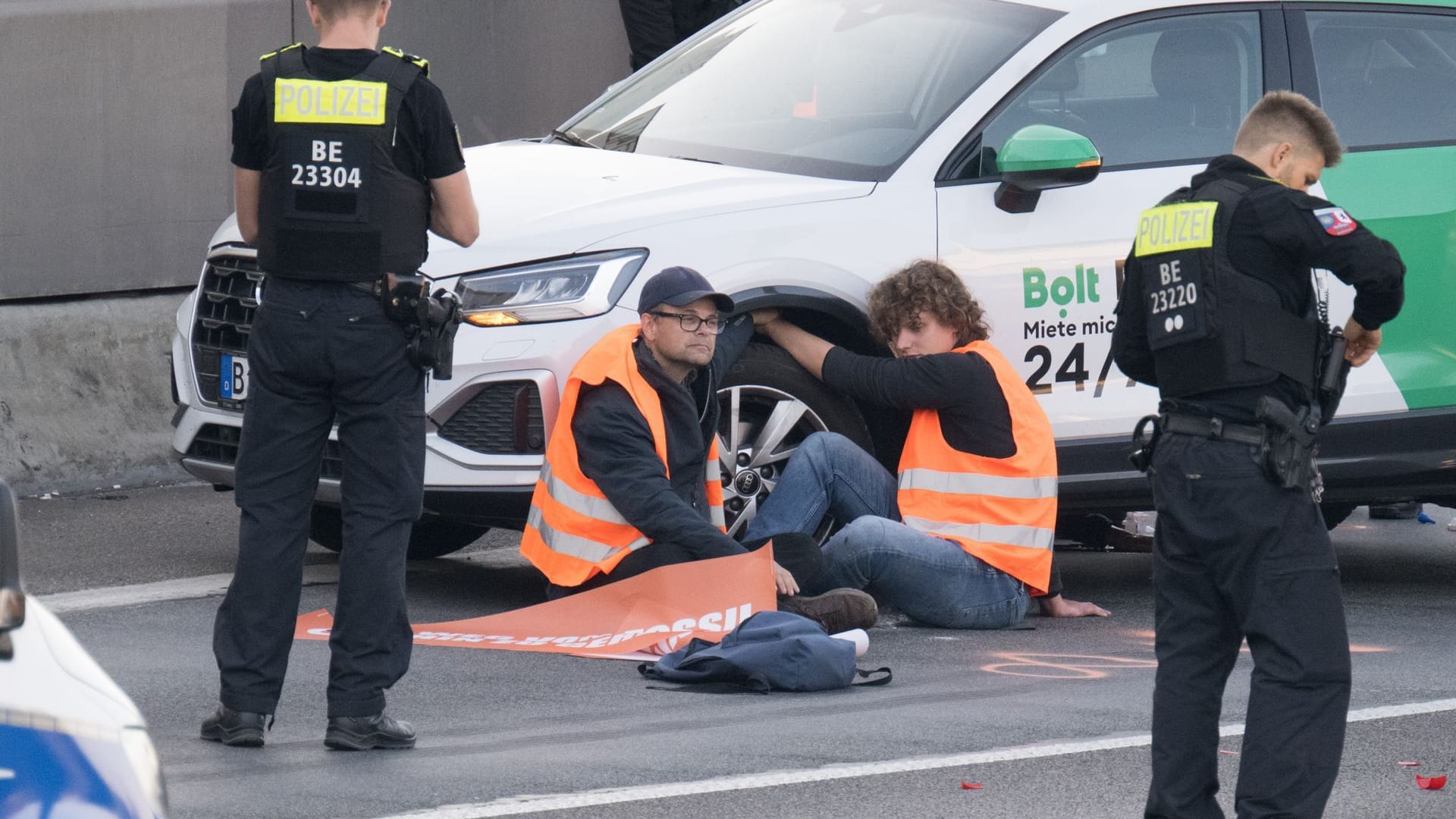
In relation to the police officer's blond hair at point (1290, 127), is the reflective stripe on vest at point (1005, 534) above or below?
below

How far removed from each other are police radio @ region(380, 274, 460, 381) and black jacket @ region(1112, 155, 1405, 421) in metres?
1.64

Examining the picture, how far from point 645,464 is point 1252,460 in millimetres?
2356

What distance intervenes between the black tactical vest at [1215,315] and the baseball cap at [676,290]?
2.04m

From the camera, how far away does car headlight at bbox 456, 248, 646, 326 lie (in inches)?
250

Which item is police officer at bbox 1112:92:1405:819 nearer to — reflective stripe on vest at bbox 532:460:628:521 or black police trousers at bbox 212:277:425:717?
black police trousers at bbox 212:277:425:717

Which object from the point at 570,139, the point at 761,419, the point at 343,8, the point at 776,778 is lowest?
the point at 776,778

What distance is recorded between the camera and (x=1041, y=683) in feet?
19.5

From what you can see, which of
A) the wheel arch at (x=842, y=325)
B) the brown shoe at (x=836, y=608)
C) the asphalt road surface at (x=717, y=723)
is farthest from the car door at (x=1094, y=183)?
the brown shoe at (x=836, y=608)

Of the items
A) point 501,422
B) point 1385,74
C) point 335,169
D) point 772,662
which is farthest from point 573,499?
point 1385,74

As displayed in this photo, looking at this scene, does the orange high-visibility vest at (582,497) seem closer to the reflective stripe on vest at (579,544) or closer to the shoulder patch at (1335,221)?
the reflective stripe on vest at (579,544)

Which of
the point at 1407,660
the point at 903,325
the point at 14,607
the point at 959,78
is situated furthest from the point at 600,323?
the point at 14,607

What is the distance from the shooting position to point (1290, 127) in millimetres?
4434

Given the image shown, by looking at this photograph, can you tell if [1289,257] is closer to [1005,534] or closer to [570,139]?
[1005,534]

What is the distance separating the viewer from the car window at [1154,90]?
23.0 feet
